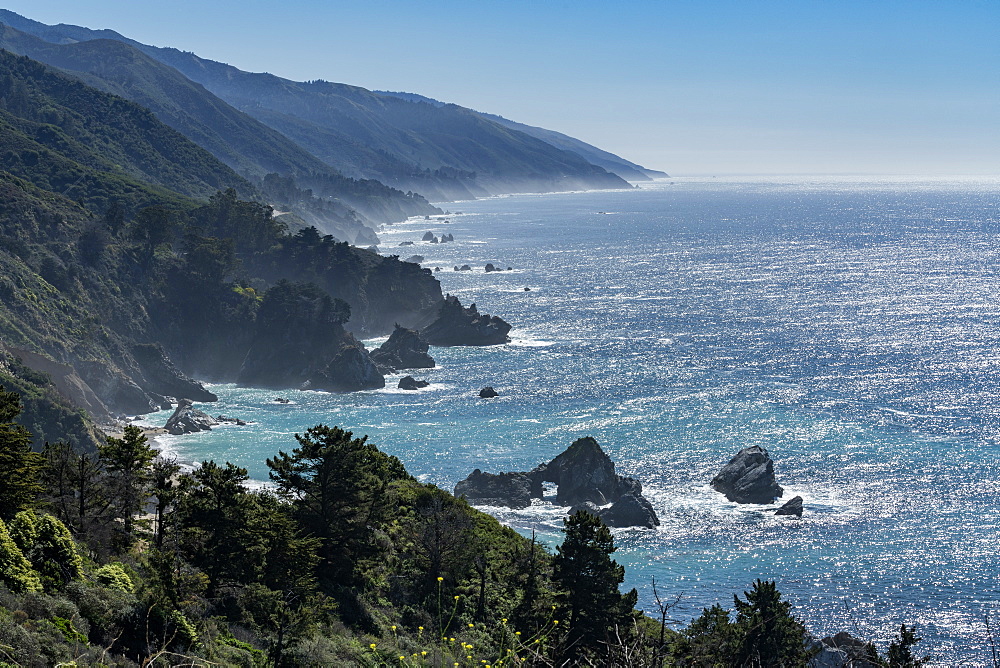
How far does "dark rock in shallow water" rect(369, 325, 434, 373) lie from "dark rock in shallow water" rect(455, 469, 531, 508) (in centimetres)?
5169

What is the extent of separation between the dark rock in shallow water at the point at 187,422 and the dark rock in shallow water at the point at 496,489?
3688 cm

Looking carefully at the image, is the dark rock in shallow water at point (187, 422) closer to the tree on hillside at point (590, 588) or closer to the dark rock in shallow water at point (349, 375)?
the dark rock in shallow water at point (349, 375)

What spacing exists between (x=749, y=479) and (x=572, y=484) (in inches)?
667

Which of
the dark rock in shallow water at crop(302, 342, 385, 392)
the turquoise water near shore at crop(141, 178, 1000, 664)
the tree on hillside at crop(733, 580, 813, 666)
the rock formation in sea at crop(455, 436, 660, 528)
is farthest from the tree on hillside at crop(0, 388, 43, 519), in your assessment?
the dark rock in shallow water at crop(302, 342, 385, 392)

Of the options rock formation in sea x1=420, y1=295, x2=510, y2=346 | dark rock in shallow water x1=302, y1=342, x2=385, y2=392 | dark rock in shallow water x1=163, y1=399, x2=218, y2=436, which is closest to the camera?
dark rock in shallow water x1=163, y1=399, x2=218, y2=436

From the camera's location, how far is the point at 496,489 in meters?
81.4

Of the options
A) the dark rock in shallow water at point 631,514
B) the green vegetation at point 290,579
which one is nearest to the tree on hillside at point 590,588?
the green vegetation at point 290,579

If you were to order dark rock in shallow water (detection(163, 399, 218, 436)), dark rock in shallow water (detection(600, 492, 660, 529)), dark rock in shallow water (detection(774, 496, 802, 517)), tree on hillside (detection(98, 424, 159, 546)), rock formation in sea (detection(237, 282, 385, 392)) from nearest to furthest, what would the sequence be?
tree on hillside (detection(98, 424, 159, 546))
dark rock in shallow water (detection(600, 492, 660, 529))
dark rock in shallow water (detection(774, 496, 802, 517))
dark rock in shallow water (detection(163, 399, 218, 436))
rock formation in sea (detection(237, 282, 385, 392))

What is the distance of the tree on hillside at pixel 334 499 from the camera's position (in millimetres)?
42781

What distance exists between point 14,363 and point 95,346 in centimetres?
1970

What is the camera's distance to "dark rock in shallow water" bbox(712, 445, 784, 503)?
78.6 m

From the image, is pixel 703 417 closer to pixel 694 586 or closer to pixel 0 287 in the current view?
pixel 694 586

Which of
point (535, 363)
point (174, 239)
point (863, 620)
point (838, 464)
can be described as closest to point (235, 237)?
point (174, 239)

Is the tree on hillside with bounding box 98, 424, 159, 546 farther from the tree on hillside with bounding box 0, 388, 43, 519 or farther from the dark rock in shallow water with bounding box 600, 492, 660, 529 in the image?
the dark rock in shallow water with bounding box 600, 492, 660, 529
